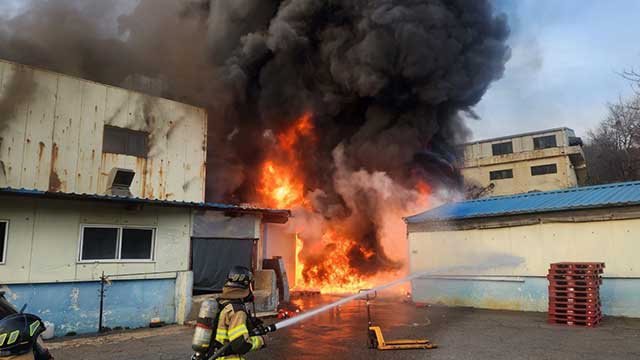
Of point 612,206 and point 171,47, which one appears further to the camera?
point 171,47

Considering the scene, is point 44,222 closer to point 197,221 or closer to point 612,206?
point 197,221

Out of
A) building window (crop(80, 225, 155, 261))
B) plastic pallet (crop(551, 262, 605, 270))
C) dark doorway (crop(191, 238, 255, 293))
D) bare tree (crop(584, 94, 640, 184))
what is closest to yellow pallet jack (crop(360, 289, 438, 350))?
plastic pallet (crop(551, 262, 605, 270))

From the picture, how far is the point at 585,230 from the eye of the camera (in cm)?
1270

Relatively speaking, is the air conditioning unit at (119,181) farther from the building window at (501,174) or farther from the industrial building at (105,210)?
the building window at (501,174)

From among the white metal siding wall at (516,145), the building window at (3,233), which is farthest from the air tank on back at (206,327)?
the white metal siding wall at (516,145)

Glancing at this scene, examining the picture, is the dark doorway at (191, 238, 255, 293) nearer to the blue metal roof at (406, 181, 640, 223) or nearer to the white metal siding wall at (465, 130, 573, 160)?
the blue metal roof at (406, 181, 640, 223)

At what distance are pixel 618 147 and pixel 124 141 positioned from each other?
35131 millimetres

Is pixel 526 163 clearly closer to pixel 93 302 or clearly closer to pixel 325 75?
pixel 325 75

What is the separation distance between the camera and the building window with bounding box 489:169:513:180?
45.3 metres

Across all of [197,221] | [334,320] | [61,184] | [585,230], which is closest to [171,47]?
[61,184]

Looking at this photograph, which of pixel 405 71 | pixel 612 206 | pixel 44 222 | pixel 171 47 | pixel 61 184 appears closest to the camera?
pixel 44 222

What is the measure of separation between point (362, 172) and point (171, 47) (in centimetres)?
1016

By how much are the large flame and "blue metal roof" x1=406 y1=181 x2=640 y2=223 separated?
3868mm

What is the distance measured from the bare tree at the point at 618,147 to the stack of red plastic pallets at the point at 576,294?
2047 centimetres
